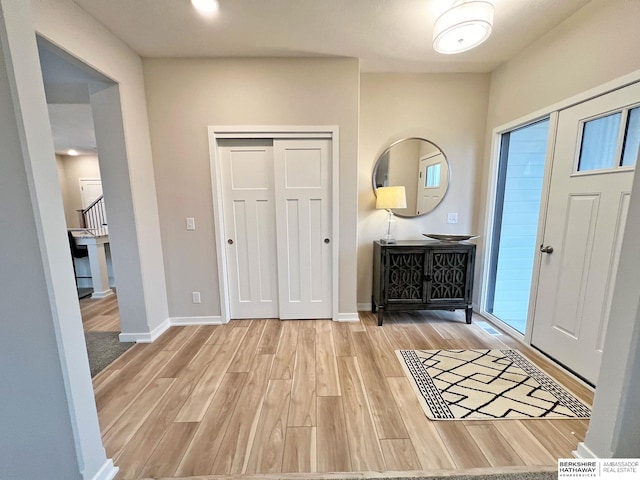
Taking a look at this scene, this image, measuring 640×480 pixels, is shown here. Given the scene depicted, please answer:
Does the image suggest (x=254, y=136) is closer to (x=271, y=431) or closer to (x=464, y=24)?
(x=464, y=24)

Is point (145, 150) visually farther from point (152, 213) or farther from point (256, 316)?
point (256, 316)

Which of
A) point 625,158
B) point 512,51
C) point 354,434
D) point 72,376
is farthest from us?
point 512,51

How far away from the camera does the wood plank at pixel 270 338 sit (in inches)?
91.5

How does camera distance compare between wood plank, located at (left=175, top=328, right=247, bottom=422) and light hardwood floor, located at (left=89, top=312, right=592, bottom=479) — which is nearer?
light hardwood floor, located at (left=89, top=312, right=592, bottom=479)

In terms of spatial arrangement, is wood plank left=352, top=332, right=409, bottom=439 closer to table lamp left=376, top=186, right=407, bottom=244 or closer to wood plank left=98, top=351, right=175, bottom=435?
table lamp left=376, top=186, right=407, bottom=244

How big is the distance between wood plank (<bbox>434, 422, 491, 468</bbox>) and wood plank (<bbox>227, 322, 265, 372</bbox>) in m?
1.45

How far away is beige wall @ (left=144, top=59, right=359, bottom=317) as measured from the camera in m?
2.45

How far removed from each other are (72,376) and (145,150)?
209cm

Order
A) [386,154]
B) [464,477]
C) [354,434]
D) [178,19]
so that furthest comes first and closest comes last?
[386,154] → [178,19] → [354,434] → [464,477]

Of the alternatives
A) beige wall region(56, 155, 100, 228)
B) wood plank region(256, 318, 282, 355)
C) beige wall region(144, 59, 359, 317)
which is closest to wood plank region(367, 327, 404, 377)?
wood plank region(256, 318, 282, 355)

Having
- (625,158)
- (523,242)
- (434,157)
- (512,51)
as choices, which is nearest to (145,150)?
(434,157)

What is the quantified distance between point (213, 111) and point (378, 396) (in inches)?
113

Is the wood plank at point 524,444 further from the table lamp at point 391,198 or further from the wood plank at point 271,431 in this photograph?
the table lamp at point 391,198

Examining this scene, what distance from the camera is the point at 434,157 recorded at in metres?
2.93
